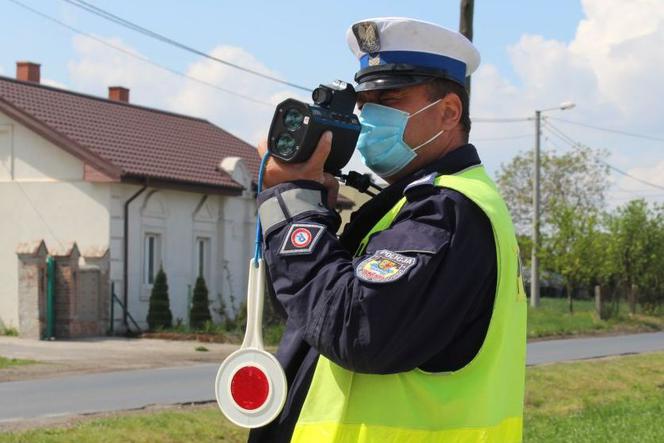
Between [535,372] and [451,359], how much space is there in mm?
13973

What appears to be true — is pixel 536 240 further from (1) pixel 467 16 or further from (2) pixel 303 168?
(2) pixel 303 168

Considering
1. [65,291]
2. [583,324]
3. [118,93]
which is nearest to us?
[65,291]

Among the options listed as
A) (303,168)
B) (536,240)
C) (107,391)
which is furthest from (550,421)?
(536,240)

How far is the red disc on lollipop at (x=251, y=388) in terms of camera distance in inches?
104

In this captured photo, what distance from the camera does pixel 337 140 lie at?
107 inches

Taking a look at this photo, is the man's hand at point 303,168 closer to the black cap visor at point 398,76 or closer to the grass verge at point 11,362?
the black cap visor at point 398,76

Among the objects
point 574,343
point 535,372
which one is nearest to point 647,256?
point 574,343

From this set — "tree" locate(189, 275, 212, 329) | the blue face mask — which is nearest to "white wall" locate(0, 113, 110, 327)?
"tree" locate(189, 275, 212, 329)

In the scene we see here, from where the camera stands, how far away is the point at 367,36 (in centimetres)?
284

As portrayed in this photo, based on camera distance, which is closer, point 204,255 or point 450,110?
point 450,110

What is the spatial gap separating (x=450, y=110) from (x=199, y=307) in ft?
81.4

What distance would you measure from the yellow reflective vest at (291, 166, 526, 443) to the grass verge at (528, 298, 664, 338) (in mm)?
26843

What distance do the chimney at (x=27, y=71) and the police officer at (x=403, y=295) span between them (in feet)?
103

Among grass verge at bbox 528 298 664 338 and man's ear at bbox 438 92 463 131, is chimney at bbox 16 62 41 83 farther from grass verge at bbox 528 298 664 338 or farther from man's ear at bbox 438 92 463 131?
man's ear at bbox 438 92 463 131
